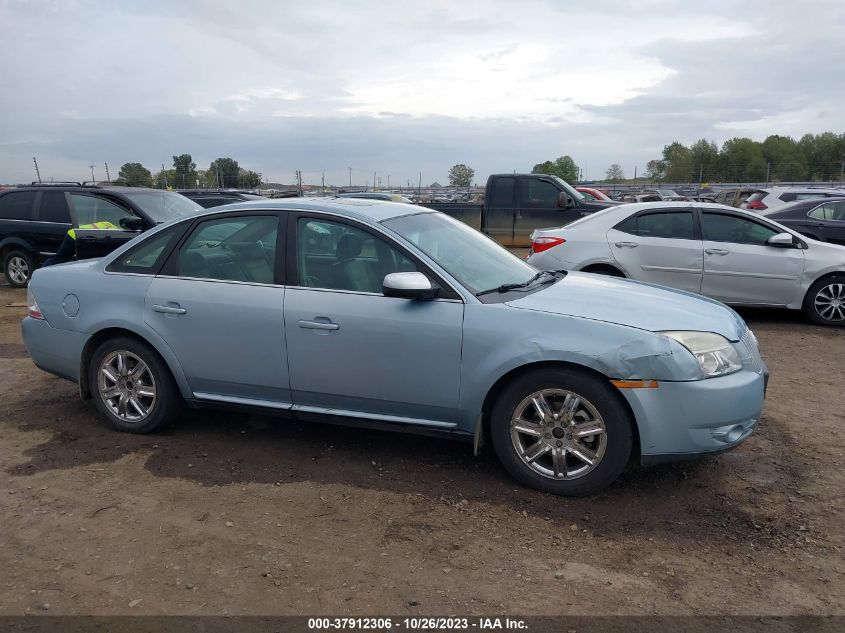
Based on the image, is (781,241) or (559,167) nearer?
(781,241)

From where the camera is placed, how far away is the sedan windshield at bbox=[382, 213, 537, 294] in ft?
13.9

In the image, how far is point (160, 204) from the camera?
1066 centimetres

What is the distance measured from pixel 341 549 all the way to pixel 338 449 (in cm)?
125

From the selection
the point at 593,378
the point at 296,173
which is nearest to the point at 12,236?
the point at 593,378

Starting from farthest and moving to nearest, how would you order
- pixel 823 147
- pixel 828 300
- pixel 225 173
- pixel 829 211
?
1. pixel 823 147
2. pixel 225 173
3. pixel 829 211
4. pixel 828 300

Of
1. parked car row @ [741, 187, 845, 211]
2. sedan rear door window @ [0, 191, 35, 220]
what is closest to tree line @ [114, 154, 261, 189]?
sedan rear door window @ [0, 191, 35, 220]

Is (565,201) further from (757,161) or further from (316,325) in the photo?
(757,161)

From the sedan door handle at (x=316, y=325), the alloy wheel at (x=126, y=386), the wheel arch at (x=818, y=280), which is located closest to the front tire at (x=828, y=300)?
the wheel arch at (x=818, y=280)

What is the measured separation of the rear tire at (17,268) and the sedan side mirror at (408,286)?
9.51m

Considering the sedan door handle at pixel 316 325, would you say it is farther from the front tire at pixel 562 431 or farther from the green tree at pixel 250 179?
the green tree at pixel 250 179

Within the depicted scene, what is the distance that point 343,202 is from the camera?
15.6 feet

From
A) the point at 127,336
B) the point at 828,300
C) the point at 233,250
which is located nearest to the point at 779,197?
the point at 828,300

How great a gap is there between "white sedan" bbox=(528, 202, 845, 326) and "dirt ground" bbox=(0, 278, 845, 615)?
3.62 meters

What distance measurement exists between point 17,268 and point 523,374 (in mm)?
10502
